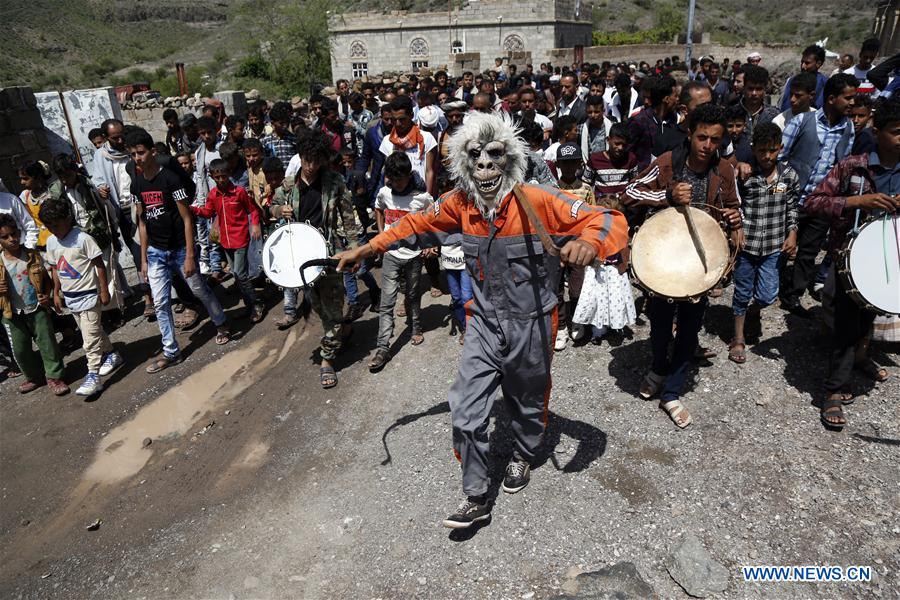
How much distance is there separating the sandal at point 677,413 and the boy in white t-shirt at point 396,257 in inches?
102

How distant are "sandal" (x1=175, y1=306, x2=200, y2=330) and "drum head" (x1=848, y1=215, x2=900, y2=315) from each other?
260 inches

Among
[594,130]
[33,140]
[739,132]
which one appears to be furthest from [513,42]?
[739,132]

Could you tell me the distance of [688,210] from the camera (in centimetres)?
402

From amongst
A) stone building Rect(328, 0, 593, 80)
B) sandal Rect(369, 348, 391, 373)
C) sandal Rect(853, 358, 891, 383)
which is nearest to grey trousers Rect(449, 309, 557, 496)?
sandal Rect(369, 348, 391, 373)

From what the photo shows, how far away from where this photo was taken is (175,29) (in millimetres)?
78812

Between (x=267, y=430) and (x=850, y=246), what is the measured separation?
4.58 m

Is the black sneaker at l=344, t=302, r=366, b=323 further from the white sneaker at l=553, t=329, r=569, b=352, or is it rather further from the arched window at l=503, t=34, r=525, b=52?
the arched window at l=503, t=34, r=525, b=52

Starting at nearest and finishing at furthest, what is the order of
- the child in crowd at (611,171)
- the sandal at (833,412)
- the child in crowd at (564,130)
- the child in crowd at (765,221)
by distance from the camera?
the sandal at (833,412)
the child in crowd at (765,221)
the child in crowd at (611,171)
the child in crowd at (564,130)

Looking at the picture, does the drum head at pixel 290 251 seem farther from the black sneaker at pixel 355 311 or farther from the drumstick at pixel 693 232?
the drumstick at pixel 693 232

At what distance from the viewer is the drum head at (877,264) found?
3846 mm

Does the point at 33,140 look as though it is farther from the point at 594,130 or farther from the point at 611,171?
the point at 611,171

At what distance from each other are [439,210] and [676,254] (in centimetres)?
164

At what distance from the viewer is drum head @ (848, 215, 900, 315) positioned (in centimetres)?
385

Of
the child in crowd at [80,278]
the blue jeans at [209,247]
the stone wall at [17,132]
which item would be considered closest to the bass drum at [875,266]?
the child in crowd at [80,278]
